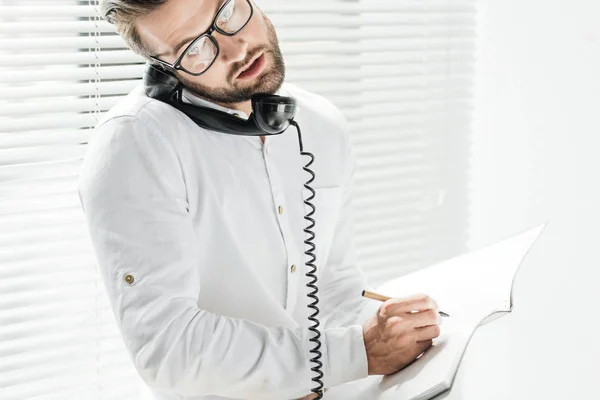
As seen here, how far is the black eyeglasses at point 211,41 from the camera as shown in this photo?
1.38m

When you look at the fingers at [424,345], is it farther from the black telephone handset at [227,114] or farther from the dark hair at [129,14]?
the dark hair at [129,14]

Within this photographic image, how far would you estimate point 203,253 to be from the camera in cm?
147

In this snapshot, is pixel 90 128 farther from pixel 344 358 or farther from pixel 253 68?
pixel 344 358

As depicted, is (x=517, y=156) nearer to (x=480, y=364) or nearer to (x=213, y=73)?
(x=480, y=364)

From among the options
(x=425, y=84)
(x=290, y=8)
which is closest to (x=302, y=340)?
(x=290, y=8)

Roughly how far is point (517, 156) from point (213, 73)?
4.56ft

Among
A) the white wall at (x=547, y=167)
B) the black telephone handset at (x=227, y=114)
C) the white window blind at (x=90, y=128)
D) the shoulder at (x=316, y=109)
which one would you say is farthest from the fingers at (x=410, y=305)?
the white wall at (x=547, y=167)

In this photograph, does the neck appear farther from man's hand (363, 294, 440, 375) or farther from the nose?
man's hand (363, 294, 440, 375)

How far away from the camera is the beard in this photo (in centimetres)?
145

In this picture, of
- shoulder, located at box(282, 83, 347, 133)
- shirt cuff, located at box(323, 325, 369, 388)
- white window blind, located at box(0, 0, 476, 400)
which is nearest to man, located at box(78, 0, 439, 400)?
shirt cuff, located at box(323, 325, 369, 388)

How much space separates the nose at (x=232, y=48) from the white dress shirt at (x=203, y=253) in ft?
0.36

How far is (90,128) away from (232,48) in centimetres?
65

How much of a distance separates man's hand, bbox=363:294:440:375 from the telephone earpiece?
0.39 meters

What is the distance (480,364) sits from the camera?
2.68 metres
